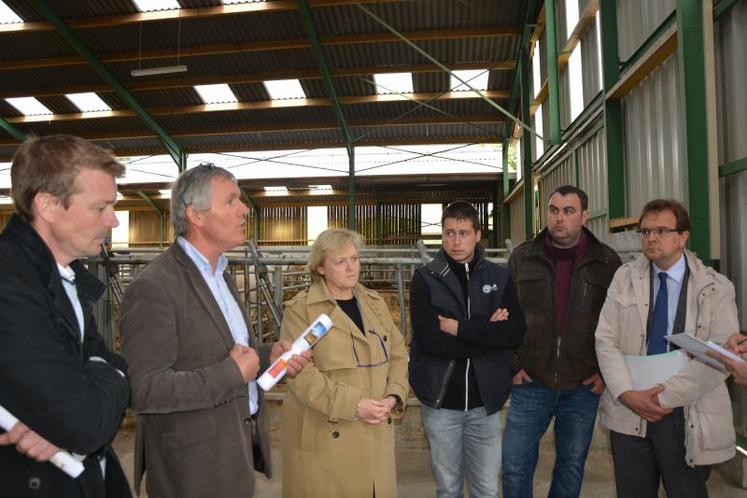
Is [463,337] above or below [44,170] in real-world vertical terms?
below

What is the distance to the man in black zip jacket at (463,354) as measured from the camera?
8.15 ft

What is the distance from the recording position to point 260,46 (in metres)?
12.0

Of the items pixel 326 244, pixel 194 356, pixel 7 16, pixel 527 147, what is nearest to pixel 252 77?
pixel 7 16

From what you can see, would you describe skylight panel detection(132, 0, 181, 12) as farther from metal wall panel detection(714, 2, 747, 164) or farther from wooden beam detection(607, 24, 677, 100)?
metal wall panel detection(714, 2, 747, 164)

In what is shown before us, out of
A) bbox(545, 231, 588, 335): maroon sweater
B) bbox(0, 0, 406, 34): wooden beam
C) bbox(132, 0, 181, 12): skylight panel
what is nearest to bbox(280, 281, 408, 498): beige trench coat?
bbox(545, 231, 588, 335): maroon sweater

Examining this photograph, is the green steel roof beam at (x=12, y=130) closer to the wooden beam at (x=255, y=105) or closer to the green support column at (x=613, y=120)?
the wooden beam at (x=255, y=105)

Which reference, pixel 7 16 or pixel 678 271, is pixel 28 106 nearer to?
pixel 7 16

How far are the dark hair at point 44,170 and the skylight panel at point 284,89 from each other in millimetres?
12800

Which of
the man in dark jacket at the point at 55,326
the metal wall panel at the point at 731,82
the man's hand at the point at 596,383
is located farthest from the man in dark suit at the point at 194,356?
the metal wall panel at the point at 731,82

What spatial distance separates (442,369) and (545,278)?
2.40 ft

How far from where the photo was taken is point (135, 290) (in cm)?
168

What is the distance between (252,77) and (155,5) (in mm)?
2553

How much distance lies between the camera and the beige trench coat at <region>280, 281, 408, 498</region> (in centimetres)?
217

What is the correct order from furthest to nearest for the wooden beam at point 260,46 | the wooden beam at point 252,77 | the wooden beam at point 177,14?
the wooden beam at point 252,77, the wooden beam at point 260,46, the wooden beam at point 177,14
